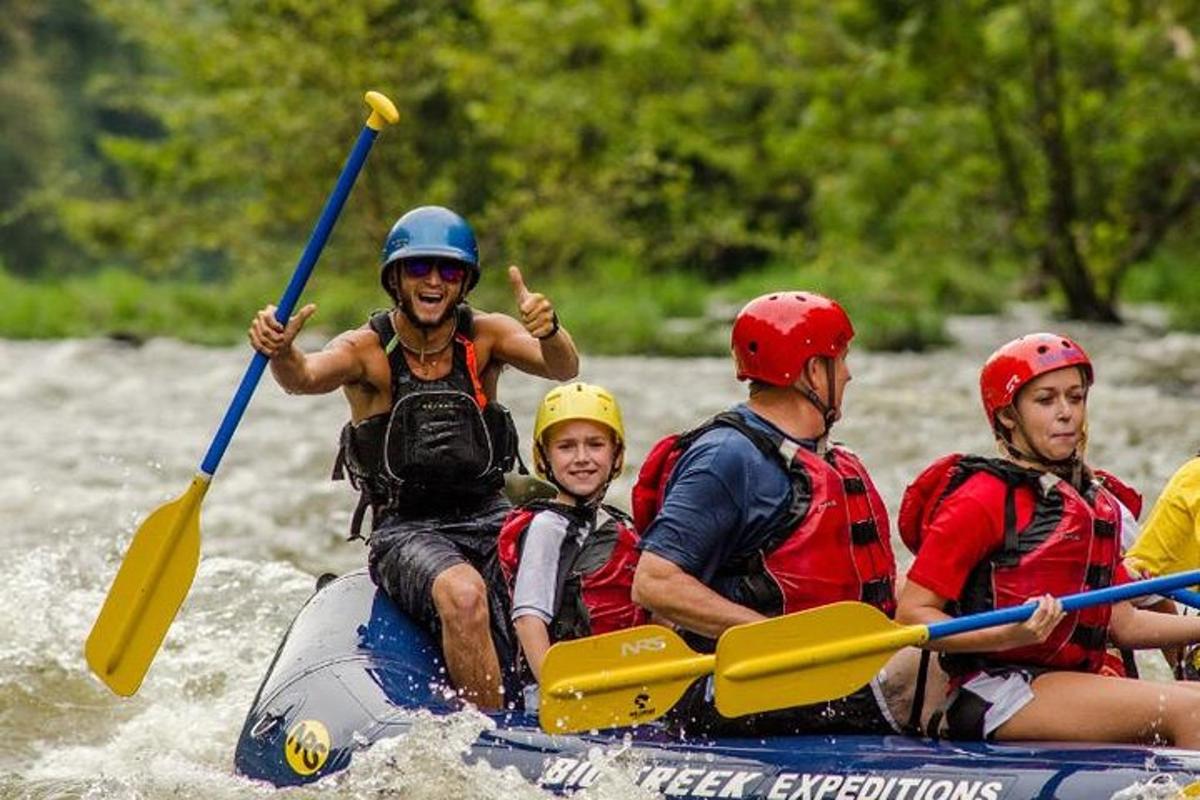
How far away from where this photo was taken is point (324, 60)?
1941 cm

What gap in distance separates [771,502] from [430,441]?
55.6 inches

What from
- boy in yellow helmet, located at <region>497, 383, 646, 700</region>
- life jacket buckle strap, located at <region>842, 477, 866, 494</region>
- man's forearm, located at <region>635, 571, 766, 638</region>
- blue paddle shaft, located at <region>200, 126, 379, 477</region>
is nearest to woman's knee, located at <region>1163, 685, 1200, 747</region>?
life jacket buckle strap, located at <region>842, 477, 866, 494</region>

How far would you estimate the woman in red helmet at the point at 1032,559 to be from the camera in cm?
416

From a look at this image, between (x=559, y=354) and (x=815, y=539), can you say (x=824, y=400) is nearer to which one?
(x=815, y=539)

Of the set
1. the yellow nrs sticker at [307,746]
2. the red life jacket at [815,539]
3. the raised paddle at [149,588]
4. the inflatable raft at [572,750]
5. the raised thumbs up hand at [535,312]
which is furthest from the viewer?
the raised paddle at [149,588]

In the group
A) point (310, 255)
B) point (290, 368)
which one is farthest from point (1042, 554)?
point (310, 255)

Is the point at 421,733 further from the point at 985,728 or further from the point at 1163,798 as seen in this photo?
the point at 1163,798

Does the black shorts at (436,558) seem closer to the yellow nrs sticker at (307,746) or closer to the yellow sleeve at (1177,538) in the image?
the yellow nrs sticker at (307,746)

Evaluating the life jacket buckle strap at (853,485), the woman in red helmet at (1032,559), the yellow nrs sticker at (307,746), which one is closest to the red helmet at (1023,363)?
the woman in red helmet at (1032,559)

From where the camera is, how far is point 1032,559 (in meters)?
4.19

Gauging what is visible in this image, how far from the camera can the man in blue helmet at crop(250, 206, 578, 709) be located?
207 inches

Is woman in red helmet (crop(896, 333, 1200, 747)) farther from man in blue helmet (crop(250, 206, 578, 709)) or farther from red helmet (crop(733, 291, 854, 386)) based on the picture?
man in blue helmet (crop(250, 206, 578, 709))

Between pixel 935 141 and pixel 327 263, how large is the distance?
6192 mm

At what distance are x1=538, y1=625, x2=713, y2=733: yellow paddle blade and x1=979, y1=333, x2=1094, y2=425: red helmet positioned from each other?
82 cm
